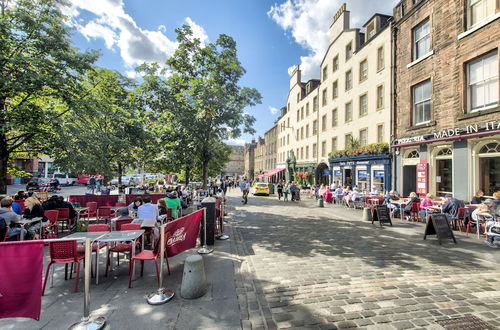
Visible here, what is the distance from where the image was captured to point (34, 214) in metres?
7.05

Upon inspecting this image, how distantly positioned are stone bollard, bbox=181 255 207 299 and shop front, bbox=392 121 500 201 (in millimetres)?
12409

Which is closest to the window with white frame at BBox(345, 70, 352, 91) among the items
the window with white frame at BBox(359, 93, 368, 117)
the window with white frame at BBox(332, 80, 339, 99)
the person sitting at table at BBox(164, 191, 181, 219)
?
the window with white frame at BBox(332, 80, 339, 99)

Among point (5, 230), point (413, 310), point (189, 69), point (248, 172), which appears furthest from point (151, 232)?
point (248, 172)

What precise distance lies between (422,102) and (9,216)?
18.8 meters

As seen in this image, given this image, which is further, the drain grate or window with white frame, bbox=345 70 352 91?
window with white frame, bbox=345 70 352 91

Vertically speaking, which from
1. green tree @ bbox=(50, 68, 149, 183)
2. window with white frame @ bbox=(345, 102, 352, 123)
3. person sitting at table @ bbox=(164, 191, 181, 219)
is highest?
window with white frame @ bbox=(345, 102, 352, 123)

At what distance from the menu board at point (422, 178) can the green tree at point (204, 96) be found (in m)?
9.93

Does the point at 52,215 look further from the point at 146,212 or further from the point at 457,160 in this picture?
the point at 457,160

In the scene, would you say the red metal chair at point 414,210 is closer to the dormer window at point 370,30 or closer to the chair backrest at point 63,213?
the dormer window at point 370,30

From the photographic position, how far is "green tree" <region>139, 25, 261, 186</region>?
10.9 meters

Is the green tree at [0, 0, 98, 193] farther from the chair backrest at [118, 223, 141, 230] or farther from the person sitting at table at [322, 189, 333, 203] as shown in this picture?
the person sitting at table at [322, 189, 333, 203]

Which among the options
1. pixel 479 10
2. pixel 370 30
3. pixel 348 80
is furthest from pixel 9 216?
pixel 370 30

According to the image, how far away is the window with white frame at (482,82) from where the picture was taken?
982 cm

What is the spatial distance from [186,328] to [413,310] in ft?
11.6
